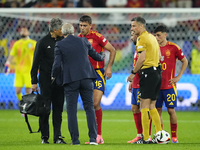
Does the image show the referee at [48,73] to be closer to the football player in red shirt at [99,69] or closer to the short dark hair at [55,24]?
the short dark hair at [55,24]

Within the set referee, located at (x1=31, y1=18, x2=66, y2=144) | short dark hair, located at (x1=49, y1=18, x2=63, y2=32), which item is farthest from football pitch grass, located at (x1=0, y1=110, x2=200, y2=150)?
short dark hair, located at (x1=49, y1=18, x2=63, y2=32)

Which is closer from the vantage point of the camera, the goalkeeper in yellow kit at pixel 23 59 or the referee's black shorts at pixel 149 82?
the referee's black shorts at pixel 149 82

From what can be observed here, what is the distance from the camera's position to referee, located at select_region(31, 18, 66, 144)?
580 centimetres

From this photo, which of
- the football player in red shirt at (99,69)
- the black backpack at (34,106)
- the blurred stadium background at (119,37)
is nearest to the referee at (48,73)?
the black backpack at (34,106)

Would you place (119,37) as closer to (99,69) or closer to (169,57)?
(169,57)

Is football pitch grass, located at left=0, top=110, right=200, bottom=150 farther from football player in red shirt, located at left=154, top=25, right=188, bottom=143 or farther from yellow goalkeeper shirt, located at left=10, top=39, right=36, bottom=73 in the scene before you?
yellow goalkeeper shirt, located at left=10, top=39, right=36, bottom=73

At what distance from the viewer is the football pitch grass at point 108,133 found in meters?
5.16

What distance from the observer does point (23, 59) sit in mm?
10445

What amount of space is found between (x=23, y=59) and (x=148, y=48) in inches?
224

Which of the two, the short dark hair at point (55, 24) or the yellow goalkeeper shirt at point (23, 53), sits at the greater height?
the short dark hair at point (55, 24)

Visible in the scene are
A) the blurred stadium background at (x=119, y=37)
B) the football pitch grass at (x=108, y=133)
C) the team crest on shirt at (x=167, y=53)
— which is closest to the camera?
the football pitch grass at (x=108, y=133)

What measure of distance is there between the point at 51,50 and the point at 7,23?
6765 millimetres

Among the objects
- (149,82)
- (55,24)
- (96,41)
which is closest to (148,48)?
(149,82)

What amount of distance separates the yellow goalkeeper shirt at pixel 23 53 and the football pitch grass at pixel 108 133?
1317 millimetres
